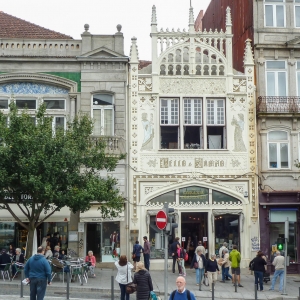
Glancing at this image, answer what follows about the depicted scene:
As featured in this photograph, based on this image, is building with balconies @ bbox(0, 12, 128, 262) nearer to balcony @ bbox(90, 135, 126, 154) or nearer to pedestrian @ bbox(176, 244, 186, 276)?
balcony @ bbox(90, 135, 126, 154)

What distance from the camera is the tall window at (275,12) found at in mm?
31188

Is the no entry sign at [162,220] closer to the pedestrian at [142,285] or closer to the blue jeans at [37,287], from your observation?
the pedestrian at [142,285]

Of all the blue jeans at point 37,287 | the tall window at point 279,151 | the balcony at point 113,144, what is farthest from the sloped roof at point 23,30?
the blue jeans at point 37,287

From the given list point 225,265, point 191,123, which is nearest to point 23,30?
point 191,123

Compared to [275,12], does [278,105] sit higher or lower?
lower

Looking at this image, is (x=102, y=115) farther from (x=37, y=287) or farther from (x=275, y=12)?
(x=37, y=287)

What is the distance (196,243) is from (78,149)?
336 inches

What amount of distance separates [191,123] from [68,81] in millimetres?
6172

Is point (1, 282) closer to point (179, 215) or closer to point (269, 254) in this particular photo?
point (179, 215)

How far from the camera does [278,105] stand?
3020 cm

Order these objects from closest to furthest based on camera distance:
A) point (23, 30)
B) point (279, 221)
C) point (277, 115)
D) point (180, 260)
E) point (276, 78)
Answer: point (180, 260) < point (279, 221) < point (277, 115) < point (276, 78) < point (23, 30)

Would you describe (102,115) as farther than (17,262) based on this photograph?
Yes

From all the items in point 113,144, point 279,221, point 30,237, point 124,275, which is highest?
point 113,144

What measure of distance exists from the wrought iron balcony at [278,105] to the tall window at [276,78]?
1.50 feet
